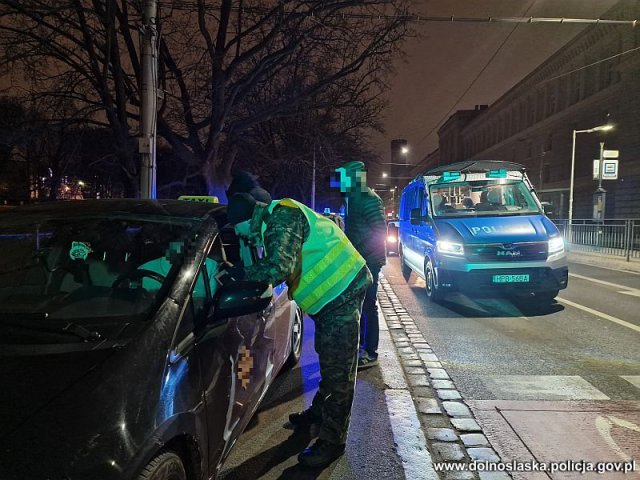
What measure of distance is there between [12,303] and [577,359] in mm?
5336

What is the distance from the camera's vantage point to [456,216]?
833 centimetres

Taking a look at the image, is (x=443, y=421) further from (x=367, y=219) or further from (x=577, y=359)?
(x=577, y=359)

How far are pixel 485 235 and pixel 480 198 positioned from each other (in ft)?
4.59

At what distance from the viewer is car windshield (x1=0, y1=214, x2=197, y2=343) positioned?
235 cm

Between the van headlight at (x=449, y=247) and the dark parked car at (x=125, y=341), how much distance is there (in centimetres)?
473

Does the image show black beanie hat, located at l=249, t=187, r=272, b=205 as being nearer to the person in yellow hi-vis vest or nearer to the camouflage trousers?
the person in yellow hi-vis vest

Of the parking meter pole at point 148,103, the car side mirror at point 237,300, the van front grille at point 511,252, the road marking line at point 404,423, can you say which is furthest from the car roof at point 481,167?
the car side mirror at point 237,300

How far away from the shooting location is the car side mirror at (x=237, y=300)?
2320mm

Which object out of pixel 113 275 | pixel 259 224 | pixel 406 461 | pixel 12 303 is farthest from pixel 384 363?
pixel 12 303

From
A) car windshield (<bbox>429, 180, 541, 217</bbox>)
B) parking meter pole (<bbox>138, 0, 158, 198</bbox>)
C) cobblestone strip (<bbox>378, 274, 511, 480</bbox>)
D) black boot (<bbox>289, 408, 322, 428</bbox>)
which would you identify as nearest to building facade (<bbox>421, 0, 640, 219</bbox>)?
car windshield (<bbox>429, 180, 541, 217</bbox>)

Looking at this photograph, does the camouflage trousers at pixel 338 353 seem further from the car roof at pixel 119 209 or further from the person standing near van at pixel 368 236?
the person standing near van at pixel 368 236

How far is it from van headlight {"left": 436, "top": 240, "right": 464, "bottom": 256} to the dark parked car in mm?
4727

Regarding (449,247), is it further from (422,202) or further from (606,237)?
(606,237)

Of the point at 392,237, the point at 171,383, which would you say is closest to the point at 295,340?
the point at 171,383
